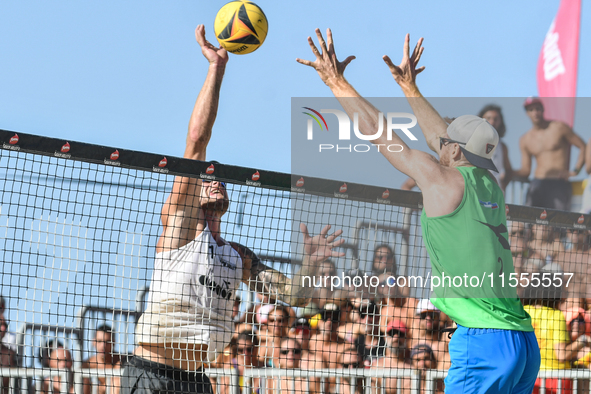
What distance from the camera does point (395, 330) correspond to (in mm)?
6359

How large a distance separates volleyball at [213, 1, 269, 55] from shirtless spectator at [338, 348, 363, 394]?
10.9 ft

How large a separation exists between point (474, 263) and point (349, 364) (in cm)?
313

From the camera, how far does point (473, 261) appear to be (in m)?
3.54

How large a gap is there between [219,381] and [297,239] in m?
2.27

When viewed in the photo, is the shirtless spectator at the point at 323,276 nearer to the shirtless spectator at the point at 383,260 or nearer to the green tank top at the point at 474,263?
the shirtless spectator at the point at 383,260

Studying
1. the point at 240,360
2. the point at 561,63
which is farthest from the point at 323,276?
the point at 561,63

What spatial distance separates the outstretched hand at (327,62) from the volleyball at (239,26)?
1.61m

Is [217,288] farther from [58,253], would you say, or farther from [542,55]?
[542,55]

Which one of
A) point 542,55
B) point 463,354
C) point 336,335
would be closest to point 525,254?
point 336,335

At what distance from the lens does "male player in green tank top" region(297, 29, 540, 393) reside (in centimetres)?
346

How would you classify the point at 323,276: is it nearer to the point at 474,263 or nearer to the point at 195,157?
the point at 195,157

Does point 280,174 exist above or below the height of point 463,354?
above

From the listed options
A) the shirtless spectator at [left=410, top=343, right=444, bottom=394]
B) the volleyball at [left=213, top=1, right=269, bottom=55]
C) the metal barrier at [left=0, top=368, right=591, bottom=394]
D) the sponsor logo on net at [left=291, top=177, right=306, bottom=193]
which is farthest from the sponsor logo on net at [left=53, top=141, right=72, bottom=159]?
the shirtless spectator at [left=410, top=343, right=444, bottom=394]

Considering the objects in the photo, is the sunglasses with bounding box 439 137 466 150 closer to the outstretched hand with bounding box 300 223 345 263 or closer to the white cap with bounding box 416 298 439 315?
the outstretched hand with bounding box 300 223 345 263
